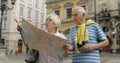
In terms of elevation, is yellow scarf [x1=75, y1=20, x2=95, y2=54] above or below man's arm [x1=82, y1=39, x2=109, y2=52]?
above

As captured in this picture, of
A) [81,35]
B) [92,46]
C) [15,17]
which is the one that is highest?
[15,17]

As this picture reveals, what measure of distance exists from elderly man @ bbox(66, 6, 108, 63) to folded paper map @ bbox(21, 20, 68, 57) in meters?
0.15

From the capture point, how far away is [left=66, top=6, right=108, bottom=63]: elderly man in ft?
9.73

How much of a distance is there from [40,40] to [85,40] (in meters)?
0.52

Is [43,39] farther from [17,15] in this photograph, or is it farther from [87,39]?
[17,15]

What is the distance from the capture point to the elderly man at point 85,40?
2.96 m

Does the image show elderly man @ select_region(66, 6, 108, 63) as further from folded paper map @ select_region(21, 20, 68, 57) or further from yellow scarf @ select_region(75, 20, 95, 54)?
folded paper map @ select_region(21, 20, 68, 57)

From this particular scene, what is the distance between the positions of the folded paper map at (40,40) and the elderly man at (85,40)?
0.15 meters

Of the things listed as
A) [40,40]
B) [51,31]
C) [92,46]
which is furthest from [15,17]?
[92,46]

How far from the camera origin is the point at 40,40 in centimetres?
298

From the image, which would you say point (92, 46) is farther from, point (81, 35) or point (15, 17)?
point (15, 17)

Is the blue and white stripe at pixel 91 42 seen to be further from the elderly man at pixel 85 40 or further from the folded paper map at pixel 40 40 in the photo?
the folded paper map at pixel 40 40

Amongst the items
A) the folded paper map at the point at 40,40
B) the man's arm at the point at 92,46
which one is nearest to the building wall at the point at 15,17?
the folded paper map at the point at 40,40

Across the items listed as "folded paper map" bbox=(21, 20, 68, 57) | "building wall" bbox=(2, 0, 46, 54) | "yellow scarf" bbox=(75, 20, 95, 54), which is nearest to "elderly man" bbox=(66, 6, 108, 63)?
"yellow scarf" bbox=(75, 20, 95, 54)
